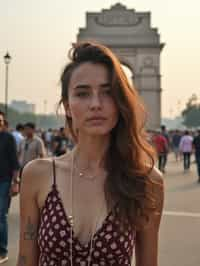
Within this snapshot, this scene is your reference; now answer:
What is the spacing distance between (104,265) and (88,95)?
0.56m

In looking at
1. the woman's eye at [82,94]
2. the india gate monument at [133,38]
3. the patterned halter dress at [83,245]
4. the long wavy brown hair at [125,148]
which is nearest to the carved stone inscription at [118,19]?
the india gate monument at [133,38]

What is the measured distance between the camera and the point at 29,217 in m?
1.87

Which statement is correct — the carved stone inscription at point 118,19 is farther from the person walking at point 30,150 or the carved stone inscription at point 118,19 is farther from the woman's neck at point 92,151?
the woman's neck at point 92,151

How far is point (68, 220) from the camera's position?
1773 millimetres

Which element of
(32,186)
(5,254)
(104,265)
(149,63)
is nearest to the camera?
(104,265)

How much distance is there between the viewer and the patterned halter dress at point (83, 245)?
5.70ft

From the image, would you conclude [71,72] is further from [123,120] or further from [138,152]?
[138,152]

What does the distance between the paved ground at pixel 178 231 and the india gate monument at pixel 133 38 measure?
96.7 feet

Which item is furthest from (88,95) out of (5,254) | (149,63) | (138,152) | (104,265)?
(149,63)

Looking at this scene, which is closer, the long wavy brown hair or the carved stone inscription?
the long wavy brown hair

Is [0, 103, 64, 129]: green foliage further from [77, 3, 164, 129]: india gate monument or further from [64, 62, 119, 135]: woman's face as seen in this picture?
[64, 62, 119, 135]: woman's face

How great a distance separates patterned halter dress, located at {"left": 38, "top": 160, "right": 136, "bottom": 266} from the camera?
5.70 ft

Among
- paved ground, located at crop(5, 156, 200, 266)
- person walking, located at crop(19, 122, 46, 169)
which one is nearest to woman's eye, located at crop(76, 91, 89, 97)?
paved ground, located at crop(5, 156, 200, 266)

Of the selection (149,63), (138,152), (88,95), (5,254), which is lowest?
(5,254)
